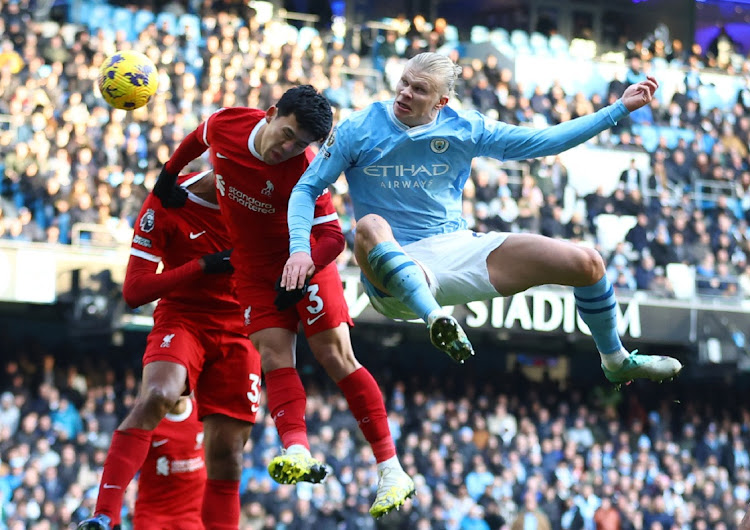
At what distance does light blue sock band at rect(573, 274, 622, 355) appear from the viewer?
6480 millimetres

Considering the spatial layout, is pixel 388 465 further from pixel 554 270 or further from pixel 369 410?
pixel 554 270

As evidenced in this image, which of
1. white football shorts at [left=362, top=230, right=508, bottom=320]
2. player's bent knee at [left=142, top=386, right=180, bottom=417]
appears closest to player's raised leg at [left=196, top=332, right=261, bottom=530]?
player's bent knee at [left=142, top=386, right=180, bottom=417]

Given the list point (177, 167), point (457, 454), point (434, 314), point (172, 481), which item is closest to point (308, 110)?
point (177, 167)

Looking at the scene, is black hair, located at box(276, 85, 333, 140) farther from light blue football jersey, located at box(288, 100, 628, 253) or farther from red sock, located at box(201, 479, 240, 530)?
red sock, located at box(201, 479, 240, 530)

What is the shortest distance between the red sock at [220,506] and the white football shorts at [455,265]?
1.67m

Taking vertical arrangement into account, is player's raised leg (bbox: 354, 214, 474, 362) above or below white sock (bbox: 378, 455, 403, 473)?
above

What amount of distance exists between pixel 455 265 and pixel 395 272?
42 cm

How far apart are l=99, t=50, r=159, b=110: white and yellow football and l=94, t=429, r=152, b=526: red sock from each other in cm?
218

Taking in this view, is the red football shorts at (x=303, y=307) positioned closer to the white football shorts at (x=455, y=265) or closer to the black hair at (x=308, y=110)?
the white football shorts at (x=455, y=265)

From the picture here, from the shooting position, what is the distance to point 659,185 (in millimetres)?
18953

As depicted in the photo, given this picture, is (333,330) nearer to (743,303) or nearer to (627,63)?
(743,303)

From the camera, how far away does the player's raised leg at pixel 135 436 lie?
6613 mm

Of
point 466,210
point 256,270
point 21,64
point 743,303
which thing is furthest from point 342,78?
point 256,270

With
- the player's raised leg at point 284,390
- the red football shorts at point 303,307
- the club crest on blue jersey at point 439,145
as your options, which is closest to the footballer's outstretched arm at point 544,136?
the club crest on blue jersey at point 439,145
